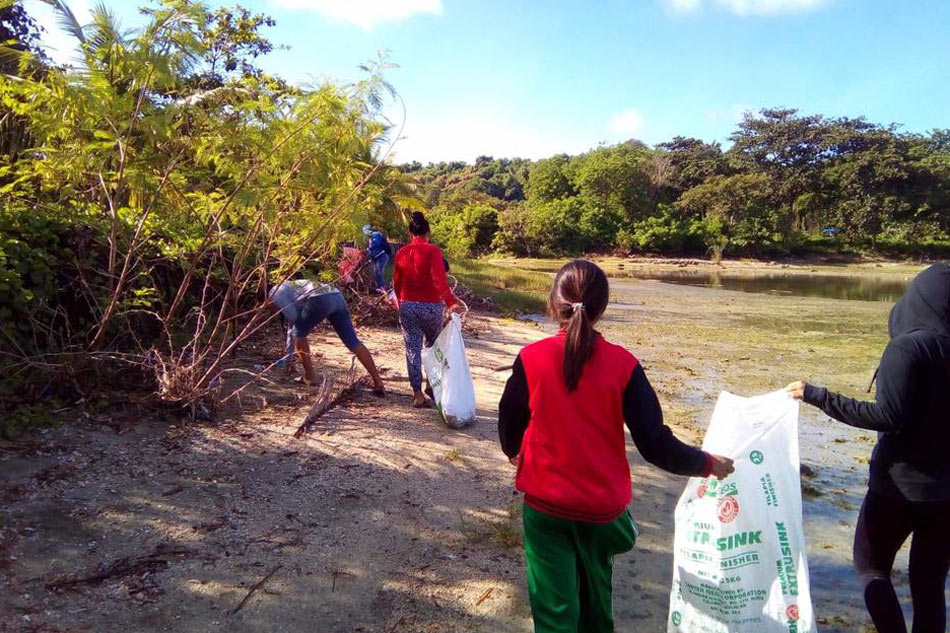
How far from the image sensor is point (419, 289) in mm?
5461

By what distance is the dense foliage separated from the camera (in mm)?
3922

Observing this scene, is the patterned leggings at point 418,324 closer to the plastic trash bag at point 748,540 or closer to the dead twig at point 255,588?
the dead twig at point 255,588

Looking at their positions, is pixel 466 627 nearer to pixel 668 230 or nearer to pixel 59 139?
pixel 59 139

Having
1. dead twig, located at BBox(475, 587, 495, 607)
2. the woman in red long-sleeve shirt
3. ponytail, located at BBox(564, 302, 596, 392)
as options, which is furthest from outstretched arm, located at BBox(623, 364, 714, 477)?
the woman in red long-sleeve shirt

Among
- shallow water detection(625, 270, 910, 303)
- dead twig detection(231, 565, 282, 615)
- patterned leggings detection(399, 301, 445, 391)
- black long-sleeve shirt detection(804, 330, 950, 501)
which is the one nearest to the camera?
black long-sleeve shirt detection(804, 330, 950, 501)

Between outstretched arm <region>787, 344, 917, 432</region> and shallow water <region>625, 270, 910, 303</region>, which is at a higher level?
outstretched arm <region>787, 344, 917, 432</region>

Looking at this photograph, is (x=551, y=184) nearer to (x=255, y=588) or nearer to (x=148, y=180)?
(x=148, y=180)

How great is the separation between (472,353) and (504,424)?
6.96 m

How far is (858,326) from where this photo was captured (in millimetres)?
14719

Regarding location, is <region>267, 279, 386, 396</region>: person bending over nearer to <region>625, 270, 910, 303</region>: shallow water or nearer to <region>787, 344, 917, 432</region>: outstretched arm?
<region>787, 344, 917, 432</region>: outstretched arm

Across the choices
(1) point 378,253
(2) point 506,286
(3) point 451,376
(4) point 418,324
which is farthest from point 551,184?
(3) point 451,376

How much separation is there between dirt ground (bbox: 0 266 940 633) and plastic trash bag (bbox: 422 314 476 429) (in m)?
0.17

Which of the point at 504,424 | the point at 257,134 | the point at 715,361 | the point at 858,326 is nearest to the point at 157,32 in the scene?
the point at 257,134

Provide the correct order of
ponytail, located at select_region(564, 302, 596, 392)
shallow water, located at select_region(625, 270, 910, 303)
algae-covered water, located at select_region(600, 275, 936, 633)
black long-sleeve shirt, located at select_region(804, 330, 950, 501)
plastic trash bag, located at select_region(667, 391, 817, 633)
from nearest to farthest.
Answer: ponytail, located at select_region(564, 302, 596, 392) < black long-sleeve shirt, located at select_region(804, 330, 950, 501) < plastic trash bag, located at select_region(667, 391, 817, 633) < algae-covered water, located at select_region(600, 275, 936, 633) < shallow water, located at select_region(625, 270, 910, 303)
